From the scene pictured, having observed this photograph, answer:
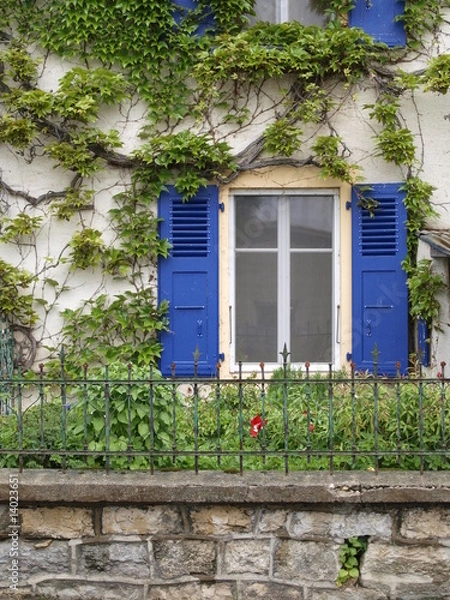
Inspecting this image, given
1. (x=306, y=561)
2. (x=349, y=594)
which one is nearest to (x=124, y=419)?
(x=306, y=561)

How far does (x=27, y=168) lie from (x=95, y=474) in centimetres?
363

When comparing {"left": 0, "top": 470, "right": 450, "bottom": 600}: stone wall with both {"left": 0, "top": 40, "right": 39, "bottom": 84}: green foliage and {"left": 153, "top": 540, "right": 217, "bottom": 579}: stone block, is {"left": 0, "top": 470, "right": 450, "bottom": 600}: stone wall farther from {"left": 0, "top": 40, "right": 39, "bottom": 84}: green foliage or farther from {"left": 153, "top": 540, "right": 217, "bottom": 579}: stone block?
{"left": 0, "top": 40, "right": 39, "bottom": 84}: green foliage

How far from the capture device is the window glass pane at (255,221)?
7082 mm

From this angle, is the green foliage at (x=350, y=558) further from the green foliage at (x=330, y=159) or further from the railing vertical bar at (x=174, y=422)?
the green foliage at (x=330, y=159)

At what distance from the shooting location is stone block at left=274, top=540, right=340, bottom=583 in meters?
4.27

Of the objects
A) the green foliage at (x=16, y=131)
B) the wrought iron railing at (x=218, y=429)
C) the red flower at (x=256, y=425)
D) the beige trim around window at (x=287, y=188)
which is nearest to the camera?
the wrought iron railing at (x=218, y=429)

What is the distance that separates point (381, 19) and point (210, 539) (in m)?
4.87

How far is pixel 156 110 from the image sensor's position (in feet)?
22.5

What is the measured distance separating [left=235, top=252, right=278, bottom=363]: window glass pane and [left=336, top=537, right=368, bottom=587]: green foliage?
294cm

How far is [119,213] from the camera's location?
6.93 m

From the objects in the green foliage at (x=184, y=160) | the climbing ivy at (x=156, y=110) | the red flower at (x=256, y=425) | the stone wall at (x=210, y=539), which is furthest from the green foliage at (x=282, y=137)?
the stone wall at (x=210, y=539)

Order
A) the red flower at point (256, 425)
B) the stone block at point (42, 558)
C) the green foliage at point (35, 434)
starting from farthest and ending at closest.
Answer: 1. the red flower at point (256, 425)
2. the green foliage at point (35, 434)
3. the stone block at point (42, 558)

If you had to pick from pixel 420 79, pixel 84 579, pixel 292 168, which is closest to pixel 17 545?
pixel 84 579

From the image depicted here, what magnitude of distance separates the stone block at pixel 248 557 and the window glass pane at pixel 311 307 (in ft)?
9.62
